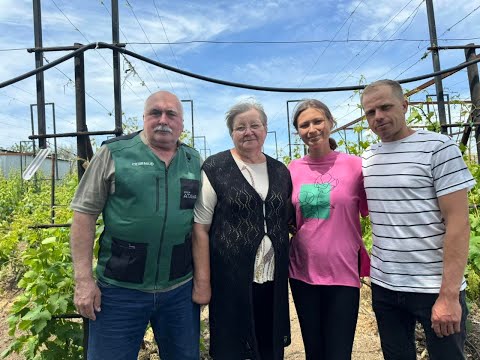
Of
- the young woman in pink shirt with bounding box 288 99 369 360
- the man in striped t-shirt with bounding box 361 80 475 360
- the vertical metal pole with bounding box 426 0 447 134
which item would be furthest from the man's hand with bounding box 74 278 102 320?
the vertical metal pole with bounding box 426 0 447 134

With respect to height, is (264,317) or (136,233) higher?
(136,233)

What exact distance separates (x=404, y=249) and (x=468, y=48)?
6.37ft

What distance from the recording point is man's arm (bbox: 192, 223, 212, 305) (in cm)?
200

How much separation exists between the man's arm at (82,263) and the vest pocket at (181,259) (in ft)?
1.24

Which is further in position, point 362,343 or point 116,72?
point 362,343

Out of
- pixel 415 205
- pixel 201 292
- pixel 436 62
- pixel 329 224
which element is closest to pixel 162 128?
pixel 201 292

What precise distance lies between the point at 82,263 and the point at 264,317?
0.97 m

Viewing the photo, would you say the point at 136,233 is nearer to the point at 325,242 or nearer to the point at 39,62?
the point at 325,242

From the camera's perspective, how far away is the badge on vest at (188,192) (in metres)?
1.90

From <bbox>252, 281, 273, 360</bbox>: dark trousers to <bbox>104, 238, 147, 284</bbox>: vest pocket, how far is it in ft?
1.97

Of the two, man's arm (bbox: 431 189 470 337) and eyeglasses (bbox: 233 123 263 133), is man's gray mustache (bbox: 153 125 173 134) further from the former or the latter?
man's arm (bbox: 431 189 470 337)

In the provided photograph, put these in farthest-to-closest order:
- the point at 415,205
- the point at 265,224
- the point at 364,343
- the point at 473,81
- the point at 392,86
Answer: the point at 364,343 < the point at 473,81 < the point at 265,224 < the point at 392,86 < the point at 415,205

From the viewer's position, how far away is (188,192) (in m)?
1.93

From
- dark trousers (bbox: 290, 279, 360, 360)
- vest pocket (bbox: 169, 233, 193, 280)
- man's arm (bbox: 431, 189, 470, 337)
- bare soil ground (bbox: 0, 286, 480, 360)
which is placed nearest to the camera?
man's arm (bbox: 431, 189, 470, 337)
